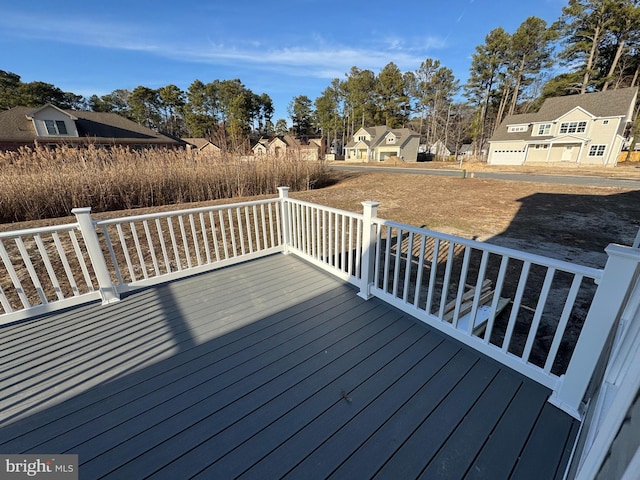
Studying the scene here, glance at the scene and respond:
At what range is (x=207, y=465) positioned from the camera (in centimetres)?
126

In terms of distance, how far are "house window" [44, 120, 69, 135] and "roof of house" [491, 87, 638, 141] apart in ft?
109

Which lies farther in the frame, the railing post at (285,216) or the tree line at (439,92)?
the tree line at (439,92)

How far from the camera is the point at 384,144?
3059 centimetres

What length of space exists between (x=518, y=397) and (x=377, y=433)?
3.02ft

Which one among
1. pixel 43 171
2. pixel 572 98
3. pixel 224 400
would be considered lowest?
pixel 224 400

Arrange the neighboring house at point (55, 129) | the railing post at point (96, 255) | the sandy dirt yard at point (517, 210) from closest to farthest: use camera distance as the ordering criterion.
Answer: the railing post at point (96, 255) → the sandy dirt yard at point (517, 210) → the neighboring house at point (55, 129)

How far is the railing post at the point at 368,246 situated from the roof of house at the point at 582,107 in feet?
89.0

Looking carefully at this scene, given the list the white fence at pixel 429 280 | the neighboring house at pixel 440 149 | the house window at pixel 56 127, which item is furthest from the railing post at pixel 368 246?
the neighboring house at pixel 440 149

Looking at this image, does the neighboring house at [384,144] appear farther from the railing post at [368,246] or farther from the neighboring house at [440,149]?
the railing post at [368,246]

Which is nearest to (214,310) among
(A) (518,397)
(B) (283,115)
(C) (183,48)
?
(A) (518,397)

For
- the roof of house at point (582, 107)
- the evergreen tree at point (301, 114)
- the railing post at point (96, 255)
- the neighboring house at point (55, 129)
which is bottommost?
the railing post at point (96, 255)

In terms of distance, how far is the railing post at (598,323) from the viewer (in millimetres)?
1173

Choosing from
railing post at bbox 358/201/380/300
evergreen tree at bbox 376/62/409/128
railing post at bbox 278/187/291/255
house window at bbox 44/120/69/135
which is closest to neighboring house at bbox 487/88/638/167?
evergreen tree at bbox 376/62/409/128

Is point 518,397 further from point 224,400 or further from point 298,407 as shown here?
point 224,400
